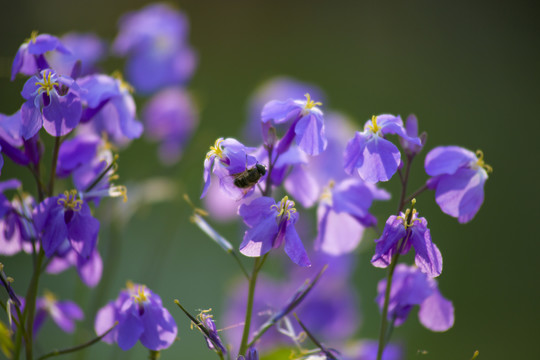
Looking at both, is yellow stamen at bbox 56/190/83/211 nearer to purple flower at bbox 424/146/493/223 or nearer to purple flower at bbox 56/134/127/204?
purple flower at bbox 56/134/127/204

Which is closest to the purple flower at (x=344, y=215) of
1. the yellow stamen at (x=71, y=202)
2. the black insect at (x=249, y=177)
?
the black insect at (x=249, y=177)

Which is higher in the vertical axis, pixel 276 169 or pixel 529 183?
pixel 276 169

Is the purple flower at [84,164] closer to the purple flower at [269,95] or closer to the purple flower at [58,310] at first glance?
the purple flower at [58,310]

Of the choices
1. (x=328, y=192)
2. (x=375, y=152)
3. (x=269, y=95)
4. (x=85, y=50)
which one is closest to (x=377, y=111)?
(x=269, y=95)

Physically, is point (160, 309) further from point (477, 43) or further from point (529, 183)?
point (477, 43)

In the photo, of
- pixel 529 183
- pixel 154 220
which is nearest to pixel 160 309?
pixel 154 220
